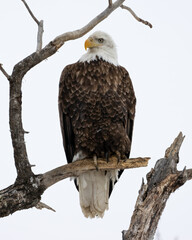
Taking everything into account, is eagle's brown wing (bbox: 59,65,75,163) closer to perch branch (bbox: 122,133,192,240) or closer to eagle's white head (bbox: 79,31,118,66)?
eagle's white head (bbox: 79,31,118,66)

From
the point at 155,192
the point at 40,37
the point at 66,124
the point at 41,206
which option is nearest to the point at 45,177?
the point at 41,206

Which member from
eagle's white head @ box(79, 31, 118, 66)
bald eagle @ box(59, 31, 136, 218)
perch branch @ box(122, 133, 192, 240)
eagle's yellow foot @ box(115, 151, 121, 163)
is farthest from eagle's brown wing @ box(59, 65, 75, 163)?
perch branch @ box(122, 133, 192, 240)

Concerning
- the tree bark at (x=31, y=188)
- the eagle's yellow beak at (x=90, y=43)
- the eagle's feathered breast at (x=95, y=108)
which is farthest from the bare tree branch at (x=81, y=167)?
the eagle's yellow beak at (x=90, y=43)

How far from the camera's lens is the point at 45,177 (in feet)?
13.3

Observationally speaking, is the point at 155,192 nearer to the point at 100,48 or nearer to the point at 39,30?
the point at 39,30

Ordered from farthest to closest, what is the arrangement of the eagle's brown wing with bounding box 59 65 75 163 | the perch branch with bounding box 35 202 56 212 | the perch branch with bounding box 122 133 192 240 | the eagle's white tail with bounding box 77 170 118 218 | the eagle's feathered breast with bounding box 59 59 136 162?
the eagle's white tail with bounding box 77 170 118 218
the eagle's brown wing with bounding box 59 65 75 163
the eagle's feathered breast with bounding box 59 59 136 162
the perch branch with bounding box 35 202 56 212
the perch branch with bounding box 122 133 192 240

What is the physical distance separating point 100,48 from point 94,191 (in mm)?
1687

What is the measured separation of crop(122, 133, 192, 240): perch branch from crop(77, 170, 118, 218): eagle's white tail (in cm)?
103

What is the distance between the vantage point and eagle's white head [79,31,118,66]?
16.3 feet

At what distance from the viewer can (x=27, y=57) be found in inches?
154

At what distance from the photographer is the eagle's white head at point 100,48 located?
4.96m

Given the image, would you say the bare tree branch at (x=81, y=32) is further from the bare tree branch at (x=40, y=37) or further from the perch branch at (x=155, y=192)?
the perch branch at (x=155, y=192)

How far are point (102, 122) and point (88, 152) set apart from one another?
0.38m

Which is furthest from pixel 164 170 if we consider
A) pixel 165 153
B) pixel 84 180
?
pixel 84 180
